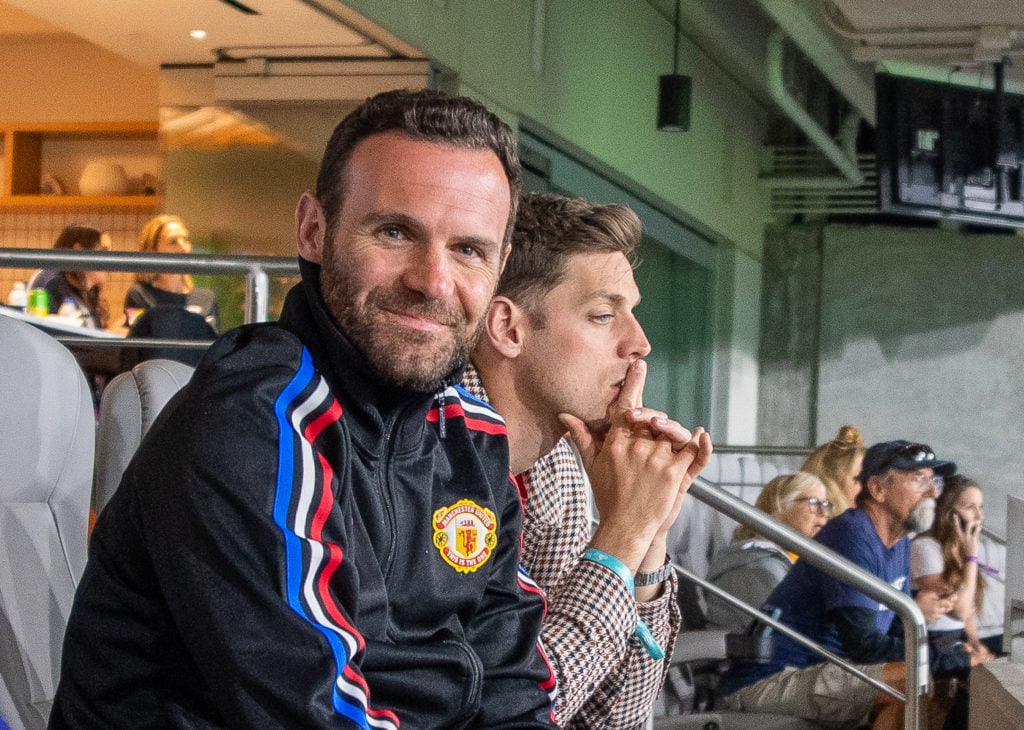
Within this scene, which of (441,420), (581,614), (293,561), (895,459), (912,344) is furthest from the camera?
(912,344)

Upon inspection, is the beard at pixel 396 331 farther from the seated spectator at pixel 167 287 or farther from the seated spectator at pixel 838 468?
the seated spectator at pixel 167 287

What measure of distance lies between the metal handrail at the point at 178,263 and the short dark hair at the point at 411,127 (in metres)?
1.34

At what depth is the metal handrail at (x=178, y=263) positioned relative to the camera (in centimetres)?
249

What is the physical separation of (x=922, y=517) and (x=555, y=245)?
9.63 feet

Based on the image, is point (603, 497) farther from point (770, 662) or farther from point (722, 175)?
point (722, 175)

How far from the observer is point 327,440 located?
Result: 3.27ft

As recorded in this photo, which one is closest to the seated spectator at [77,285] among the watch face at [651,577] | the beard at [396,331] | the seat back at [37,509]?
the seat back at [37,509]

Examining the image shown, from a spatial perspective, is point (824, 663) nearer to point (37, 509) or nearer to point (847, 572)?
point (847, 572)

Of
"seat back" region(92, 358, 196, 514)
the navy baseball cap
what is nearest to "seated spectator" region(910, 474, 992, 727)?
the navy baseball cap

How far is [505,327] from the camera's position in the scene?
5.33 ft

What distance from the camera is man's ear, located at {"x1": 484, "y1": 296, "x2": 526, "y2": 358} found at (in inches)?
63.5

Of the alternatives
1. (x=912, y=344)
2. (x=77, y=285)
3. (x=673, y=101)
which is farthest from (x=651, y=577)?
(x=912, y=344)

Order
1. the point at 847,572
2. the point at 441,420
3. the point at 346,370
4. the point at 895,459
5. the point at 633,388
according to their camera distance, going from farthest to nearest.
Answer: the point at 895,459 → the point at 847,572 → the point at 633,388 → the point at 441,420 → the point at 346,370

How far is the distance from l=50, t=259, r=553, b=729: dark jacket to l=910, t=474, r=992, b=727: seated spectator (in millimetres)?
2984
